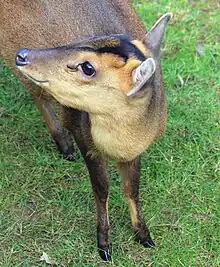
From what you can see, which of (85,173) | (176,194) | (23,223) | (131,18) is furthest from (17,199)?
(131,18)

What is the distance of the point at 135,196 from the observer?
4.14 meters

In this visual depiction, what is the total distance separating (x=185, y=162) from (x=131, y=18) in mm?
1228

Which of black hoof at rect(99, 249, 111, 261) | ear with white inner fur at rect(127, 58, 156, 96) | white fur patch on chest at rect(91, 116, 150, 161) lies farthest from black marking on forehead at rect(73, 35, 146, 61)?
black hoof at rect(99, 249, 111, 261)

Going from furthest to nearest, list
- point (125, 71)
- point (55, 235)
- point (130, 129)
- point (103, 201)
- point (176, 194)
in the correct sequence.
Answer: point (176, 194) → point (55, 235) → point (103, 201) → point (130, 129) → point (125, 71)

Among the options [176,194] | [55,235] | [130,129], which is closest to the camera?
[130,129]

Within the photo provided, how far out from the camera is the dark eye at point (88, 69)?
10.9 ft

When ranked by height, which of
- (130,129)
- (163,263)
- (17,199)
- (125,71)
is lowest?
(17,199)

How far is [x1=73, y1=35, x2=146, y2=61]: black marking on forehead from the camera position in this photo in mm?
3320

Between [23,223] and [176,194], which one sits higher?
[176,194]

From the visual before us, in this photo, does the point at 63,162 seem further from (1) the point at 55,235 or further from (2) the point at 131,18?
(2) the point at 131,18

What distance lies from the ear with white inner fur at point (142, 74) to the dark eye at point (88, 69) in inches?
8.1

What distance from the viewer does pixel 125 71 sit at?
10.9 ft

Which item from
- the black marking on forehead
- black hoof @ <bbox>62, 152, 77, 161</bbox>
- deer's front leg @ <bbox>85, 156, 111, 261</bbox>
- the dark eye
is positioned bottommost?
black hoof @ <bbox>62, 152, 77, 161</bbox>

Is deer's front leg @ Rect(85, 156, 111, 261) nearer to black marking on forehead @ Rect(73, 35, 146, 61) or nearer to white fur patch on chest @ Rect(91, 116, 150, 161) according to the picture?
white fur patch on chest @ Rect(91, 116, 150, 161)
